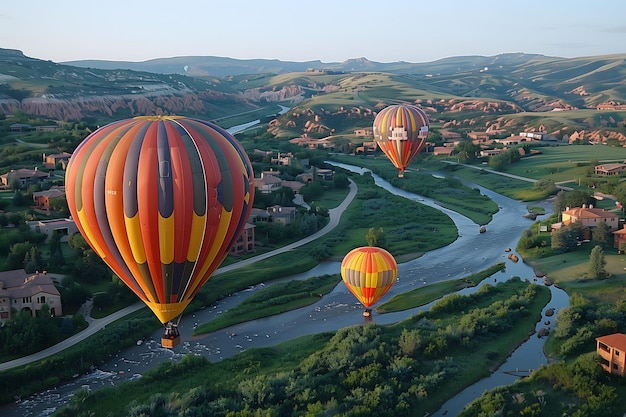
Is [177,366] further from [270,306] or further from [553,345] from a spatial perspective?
[553,345]

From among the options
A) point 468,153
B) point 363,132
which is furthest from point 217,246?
point 363,132

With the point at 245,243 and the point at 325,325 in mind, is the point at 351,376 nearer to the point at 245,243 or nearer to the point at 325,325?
the point at 325,325

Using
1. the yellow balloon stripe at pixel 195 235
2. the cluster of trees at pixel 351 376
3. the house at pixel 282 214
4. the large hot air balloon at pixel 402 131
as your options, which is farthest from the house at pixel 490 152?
the yellow balloon stripe at pixel 195 235

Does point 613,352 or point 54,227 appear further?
point 54,227

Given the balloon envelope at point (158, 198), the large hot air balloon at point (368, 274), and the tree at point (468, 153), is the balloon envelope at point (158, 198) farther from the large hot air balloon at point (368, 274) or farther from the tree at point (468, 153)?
the tree at point (468, 153)

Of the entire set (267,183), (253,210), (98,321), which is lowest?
(98,321)

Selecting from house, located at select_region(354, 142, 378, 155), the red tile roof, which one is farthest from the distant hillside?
the red tile roof
